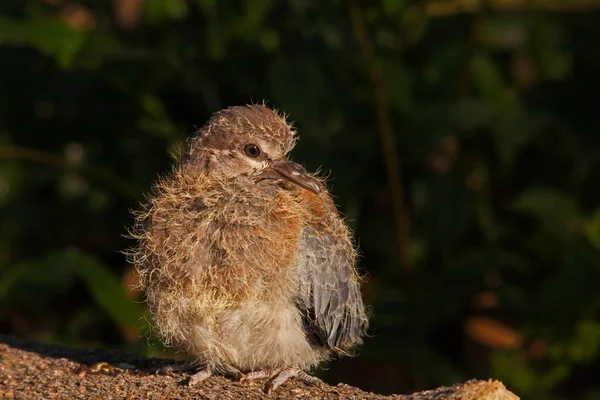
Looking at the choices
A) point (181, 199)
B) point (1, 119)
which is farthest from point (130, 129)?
point (181, 199)

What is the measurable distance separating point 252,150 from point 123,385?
1.11 metres

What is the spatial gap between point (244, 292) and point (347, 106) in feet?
8.40

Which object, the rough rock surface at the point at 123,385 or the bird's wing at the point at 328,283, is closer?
the rough rock surface at the point at 123,385

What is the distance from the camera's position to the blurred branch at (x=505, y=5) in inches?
253

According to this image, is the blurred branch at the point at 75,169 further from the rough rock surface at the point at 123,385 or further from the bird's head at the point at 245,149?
the bird's head at the point at 245,149

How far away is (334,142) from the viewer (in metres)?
6.13

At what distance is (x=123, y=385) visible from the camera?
398 centimetres

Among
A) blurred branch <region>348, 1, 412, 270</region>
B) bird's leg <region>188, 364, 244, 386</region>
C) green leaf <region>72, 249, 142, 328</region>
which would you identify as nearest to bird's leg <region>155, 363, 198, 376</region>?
bird's leg <region>188, 364, 244, 386</region>

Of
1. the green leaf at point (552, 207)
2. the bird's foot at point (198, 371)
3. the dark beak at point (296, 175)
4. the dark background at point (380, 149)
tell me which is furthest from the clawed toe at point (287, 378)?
the green leaf at point (552, 207)

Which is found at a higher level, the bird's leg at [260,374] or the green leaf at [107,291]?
the green leaf at [107,291]

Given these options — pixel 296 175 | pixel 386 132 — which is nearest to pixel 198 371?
pixel 296 175

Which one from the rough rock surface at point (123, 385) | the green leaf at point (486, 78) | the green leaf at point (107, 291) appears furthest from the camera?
the green leaf at point (486, 78)

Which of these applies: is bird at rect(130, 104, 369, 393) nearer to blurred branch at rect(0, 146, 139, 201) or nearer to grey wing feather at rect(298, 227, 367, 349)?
grey wing feather at rect(298, 227, 367, 349)

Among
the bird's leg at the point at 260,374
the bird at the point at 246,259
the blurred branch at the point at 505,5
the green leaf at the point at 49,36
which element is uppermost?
the blurred branch at the point at 505,5
